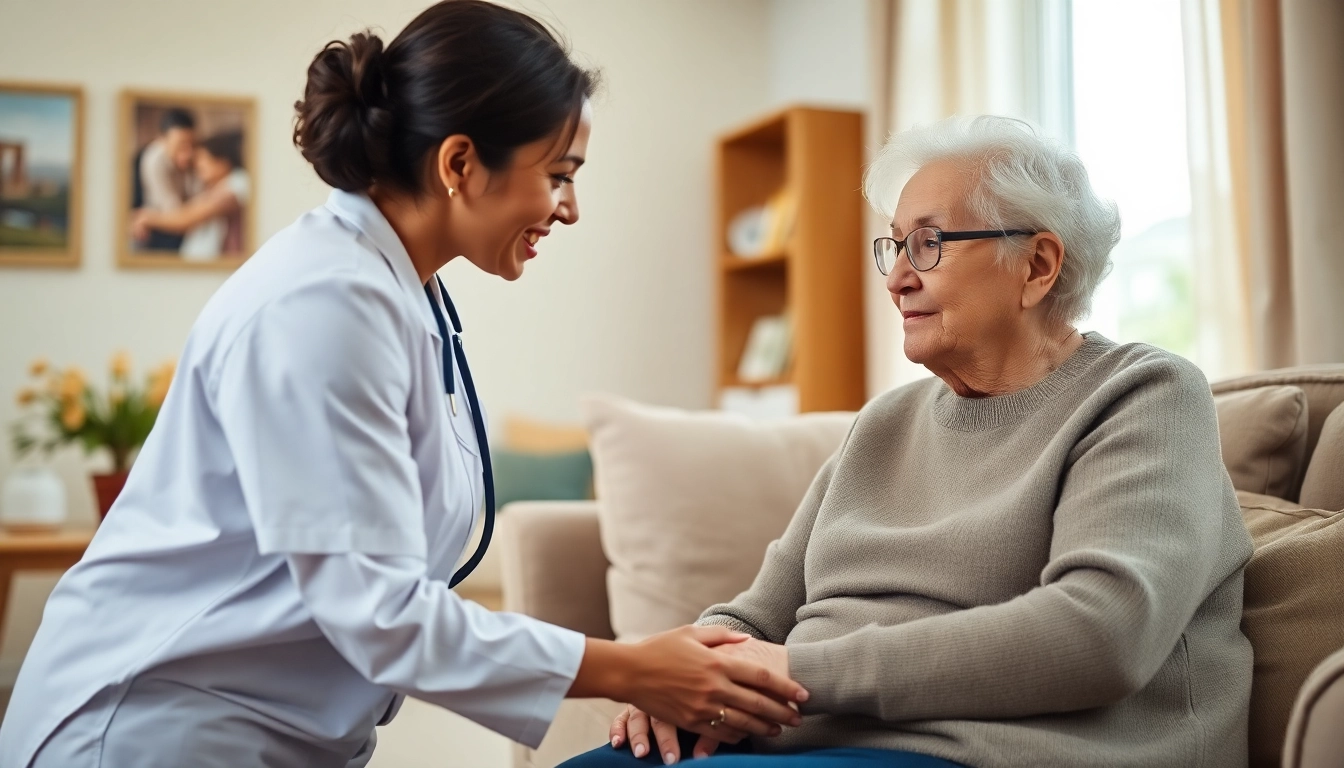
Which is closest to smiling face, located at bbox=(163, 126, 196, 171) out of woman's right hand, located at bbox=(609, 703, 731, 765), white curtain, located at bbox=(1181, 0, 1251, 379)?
white curtain, located at bbox=(1181, 0, 1251, 379)

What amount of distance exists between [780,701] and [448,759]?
5.34 ft

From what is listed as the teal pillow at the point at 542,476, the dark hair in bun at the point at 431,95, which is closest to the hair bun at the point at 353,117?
the dark hair in bun at the point at 431,95

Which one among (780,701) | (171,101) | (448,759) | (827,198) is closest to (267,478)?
(780,701)

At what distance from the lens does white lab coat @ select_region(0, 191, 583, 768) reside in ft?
3.52

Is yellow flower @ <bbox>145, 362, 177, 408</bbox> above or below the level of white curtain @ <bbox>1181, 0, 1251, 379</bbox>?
below

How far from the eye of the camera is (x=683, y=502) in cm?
232

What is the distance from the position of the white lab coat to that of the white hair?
2.45 ft

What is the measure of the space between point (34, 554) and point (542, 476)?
1.68 metres

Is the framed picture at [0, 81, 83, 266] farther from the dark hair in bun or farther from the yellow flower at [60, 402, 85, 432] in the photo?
the dark hair in bun

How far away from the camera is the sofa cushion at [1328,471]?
160 cm

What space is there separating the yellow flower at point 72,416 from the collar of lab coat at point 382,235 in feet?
9.39

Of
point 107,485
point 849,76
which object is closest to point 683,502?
point 107,485

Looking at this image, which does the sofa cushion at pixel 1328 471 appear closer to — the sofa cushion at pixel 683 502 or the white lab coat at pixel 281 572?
the sofa cushion at pixel 683 502

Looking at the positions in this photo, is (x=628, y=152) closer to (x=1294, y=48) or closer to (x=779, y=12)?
(x=779, y=12)
